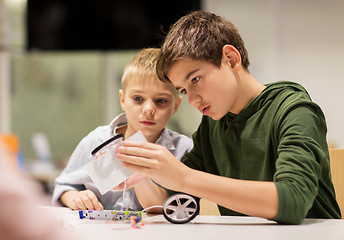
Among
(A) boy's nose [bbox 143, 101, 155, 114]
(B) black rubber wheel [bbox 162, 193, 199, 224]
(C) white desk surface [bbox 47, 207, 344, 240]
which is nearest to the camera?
(C) white desk surface [bbox 47, 207, 344, 240]

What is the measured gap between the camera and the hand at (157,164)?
3.05ft

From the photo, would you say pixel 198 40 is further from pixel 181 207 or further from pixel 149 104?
pixel 181 207

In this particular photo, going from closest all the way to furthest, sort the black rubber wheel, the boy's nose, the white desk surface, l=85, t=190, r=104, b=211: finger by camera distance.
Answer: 1. the white desk surface
2. the black rubber wheel
3. l=85, t=190, r=104, b=211: finger
4. the boy's nose

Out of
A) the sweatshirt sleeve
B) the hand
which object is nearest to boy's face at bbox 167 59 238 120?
the sweatshirt sleeve

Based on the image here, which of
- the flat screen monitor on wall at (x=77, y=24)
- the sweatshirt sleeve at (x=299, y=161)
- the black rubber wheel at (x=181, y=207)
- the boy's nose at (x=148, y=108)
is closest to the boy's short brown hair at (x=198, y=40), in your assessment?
the boy's nose at (x=148, y=108)

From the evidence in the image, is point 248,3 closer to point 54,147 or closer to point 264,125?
point 54,147

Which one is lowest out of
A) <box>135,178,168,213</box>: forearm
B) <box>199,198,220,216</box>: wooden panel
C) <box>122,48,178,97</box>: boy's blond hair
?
<box>199,198,220,216</box>: wooden panel

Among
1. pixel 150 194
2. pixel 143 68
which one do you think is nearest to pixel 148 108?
pixel 143 68

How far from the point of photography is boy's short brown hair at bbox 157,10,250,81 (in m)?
1.18

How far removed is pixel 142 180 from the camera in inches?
49.4

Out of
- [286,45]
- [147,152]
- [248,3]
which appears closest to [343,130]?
[286,45]

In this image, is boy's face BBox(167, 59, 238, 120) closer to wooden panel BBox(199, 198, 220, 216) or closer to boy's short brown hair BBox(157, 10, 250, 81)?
boy's short brown hair BBox(157, 10, 250, 81)

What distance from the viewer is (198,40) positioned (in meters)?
1.21

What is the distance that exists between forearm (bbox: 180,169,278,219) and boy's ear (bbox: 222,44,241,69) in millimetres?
413
